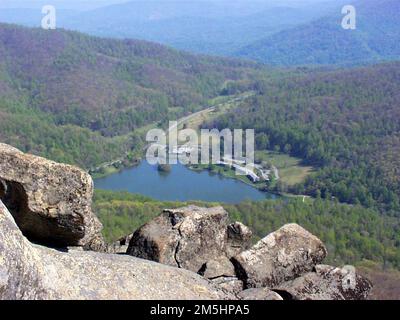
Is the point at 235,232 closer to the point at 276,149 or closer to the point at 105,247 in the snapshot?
the point at 105,247

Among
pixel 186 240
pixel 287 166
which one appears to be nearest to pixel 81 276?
pixel 186 240

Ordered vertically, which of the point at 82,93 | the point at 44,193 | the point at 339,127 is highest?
the point at 44,193

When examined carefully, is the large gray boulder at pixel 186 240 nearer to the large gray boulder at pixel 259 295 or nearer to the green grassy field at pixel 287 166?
the large gray boulder at pixel 259 295

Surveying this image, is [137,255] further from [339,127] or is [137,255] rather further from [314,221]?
[339,127]

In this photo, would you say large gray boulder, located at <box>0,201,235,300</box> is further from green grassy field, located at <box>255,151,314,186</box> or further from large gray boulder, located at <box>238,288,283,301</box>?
green grassy field, located at <box>255,151,314,186</box>

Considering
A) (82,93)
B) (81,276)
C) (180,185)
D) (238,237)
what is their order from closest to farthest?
(81,276), (238,237), (180,185), (82,93)

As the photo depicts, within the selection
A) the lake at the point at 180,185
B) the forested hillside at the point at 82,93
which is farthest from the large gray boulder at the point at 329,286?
the forested hillside at the point at 82,93

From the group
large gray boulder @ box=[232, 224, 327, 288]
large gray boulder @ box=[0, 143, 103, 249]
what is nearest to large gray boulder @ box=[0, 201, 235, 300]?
large gray boulder @ box=[0, 143, 103, 249]
